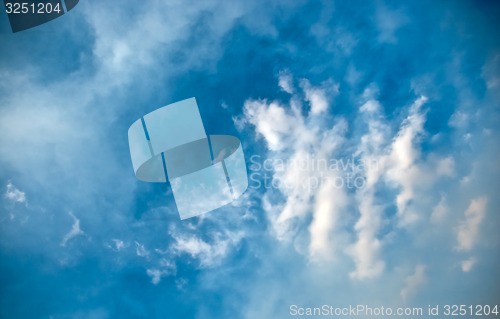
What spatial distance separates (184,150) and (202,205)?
4.03 meters

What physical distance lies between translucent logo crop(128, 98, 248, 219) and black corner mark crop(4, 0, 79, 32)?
8202 millimetres

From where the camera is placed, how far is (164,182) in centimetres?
2823

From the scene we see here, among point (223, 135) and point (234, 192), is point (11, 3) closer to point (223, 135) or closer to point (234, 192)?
point (223, 135)

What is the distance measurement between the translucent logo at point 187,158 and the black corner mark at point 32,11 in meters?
8.20

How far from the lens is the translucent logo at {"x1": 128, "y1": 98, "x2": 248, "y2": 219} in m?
25.2

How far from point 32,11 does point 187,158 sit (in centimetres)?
1309

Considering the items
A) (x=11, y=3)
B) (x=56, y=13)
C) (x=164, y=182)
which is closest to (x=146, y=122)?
(x=164, y=182)

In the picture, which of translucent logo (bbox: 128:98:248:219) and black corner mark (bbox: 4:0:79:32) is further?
black corner mark (bbox: 4:0:79:32)

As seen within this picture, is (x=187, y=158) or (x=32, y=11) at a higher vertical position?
(x=32, y=11)

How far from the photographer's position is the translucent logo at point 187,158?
25.2m

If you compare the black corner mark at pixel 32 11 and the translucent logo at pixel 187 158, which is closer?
the translucent logo at pixel 187 158

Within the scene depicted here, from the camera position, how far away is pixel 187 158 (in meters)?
27.7

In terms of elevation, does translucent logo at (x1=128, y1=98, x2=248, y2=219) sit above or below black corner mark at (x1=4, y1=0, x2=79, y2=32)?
below

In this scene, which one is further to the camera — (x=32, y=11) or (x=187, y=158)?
(x=187, y=158)
